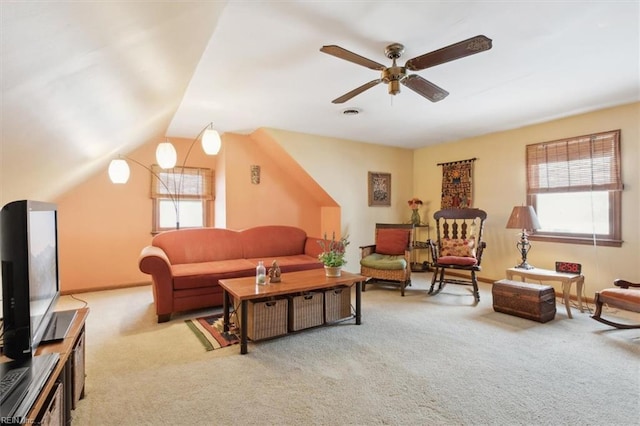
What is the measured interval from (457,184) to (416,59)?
143 inches

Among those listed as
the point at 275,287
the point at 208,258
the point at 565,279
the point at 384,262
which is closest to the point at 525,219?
the point at 565,279

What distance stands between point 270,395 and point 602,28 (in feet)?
10.7

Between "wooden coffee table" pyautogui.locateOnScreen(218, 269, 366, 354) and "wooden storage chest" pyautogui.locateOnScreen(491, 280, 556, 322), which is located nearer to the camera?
"wooden coffee table" pyautogui.locateOnScreen(218, 269, 366, 354)

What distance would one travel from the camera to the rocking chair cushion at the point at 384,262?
399cm

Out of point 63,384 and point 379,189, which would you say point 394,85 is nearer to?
point 63,384

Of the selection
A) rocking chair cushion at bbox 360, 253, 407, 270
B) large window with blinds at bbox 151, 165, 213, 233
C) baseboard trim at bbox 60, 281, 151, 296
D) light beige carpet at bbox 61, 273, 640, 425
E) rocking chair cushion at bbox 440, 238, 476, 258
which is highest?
large window with blinds at bbox 151, 165, 213, 233

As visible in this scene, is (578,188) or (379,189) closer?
(578,188)

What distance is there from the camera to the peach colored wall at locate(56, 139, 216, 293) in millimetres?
4023

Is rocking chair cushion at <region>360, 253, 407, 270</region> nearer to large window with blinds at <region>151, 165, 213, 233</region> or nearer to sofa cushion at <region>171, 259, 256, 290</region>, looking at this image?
sofa cushion at <region>171, 259, 256, 290</region>

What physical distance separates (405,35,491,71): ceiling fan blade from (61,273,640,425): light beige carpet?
6.76ft

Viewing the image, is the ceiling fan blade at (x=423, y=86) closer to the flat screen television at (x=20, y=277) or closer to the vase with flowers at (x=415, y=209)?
the flat screen television at (x=20, y=277)

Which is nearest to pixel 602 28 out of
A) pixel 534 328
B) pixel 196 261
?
pixel 534 328

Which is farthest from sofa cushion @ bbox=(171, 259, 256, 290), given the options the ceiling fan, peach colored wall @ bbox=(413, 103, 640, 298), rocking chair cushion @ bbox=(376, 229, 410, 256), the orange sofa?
peach colored wall @ bbox=(413, 103, 640, 298)

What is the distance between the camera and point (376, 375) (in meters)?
2.05
